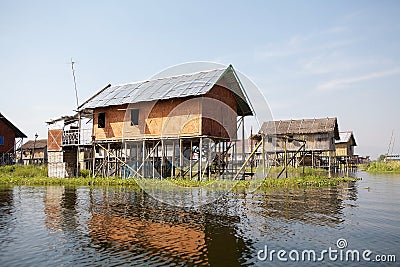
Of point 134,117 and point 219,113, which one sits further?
point 134,117

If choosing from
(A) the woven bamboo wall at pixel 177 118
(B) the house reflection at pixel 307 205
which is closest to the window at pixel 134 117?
(A) the woven bamboo wall at pixel 177 118

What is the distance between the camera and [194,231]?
9.55 metres

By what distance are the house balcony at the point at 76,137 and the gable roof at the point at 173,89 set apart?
195cm

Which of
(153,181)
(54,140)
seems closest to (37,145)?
(54,140)

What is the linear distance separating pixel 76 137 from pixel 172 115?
9585mm

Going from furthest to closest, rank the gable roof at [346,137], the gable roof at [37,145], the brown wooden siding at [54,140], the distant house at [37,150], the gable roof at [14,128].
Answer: the gable roof at [37,145] → the distant house at [37,150] → the gable roof at [346,137] → the gable roof at [14,128] → the brown wooden siding at [54,140]

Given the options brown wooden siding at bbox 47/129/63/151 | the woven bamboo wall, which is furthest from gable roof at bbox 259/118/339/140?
brown wooden siding at bbox 47/129/63/151

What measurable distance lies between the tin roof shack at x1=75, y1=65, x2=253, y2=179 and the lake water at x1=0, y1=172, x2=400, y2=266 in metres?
7.79

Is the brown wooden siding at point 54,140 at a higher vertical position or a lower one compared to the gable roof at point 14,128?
lower

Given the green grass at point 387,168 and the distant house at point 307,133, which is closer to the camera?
the distant house at point 307,133

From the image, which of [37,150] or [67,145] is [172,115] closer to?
[67,145]

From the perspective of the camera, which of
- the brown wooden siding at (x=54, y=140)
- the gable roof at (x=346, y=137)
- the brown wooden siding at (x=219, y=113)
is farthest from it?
the gable roof at (x=346, y=137)

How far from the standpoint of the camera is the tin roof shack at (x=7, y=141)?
38100 millimetres

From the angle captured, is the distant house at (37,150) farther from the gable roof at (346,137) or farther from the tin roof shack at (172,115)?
the gable roof at (346,137)
